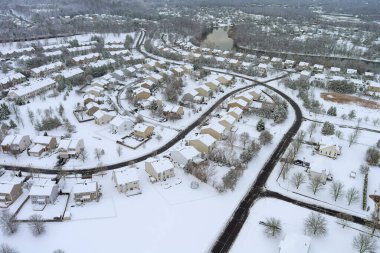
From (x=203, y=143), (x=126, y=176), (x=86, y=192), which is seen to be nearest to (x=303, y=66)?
(x=203, y=143)

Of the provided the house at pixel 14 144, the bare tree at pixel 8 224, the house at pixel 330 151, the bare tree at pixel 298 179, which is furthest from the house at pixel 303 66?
the bare tree at pixel 8 224

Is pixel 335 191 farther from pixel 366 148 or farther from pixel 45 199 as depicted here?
pixel 45 199

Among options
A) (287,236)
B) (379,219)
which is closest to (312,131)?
(379,219)

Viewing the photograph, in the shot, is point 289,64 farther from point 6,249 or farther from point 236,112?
point 6,249

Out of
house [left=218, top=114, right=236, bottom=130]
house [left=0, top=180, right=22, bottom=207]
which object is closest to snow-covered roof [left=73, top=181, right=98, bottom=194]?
house [left=0, top=180, right=22, bottom=207]

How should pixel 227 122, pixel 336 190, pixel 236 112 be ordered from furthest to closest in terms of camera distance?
1. pixel 236 112
2. pixel 227 122
3. pixel 336 190
